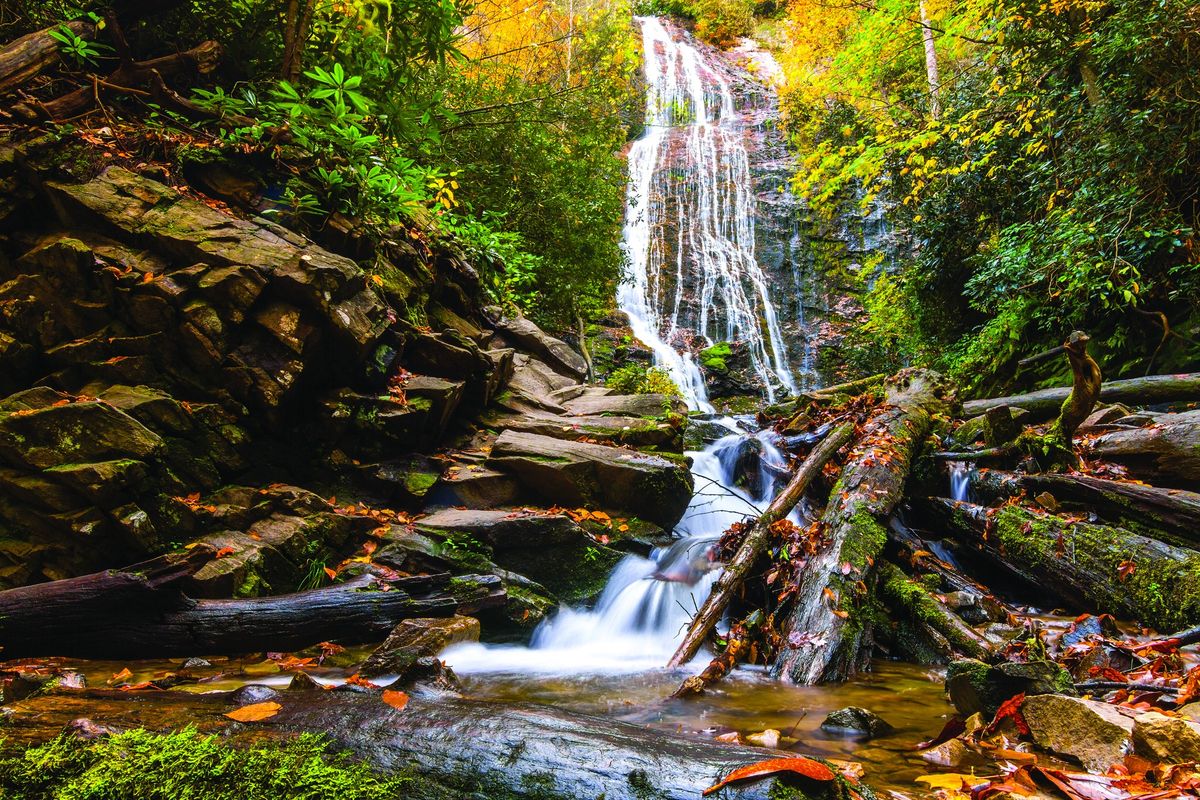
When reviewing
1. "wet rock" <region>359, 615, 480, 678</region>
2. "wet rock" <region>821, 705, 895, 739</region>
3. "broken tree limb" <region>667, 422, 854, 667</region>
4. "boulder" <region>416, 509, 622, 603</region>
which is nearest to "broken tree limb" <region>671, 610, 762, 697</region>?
"broken tree limb" <region>667, 422, 854, 667</region>

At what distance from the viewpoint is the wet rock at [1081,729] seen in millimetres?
1758

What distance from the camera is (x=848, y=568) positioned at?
3.94 meters

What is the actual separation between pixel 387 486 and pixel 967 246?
11.6m

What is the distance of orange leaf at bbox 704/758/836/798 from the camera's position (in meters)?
1.31

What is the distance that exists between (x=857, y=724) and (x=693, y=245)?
62.3 ft

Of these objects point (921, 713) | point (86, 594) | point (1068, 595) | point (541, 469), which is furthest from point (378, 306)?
point (1068, 595)

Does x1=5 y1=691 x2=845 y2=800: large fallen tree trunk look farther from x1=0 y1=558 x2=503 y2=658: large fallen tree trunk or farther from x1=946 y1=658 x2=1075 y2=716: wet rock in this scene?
x1=946 y1=658 x2=1075 y2=716: wet rock

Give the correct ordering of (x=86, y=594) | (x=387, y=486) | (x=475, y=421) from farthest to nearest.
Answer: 1. (x=475, y=421)
2. (x=387, y=486)
3. (x=86, y=594)

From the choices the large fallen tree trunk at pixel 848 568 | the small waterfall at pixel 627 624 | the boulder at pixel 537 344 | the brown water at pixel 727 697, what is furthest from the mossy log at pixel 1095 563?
the boulder at pixel 537 344

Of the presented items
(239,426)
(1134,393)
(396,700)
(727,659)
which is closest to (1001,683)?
(727,659)

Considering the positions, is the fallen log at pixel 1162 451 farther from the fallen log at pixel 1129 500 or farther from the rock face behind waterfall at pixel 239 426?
the rock face behind waterfall at pixel 239 426

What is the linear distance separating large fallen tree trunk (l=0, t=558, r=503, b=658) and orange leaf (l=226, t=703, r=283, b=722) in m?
1.87

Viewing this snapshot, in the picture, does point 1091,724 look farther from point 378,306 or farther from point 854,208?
point 854,208

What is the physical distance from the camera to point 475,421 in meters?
7.04
